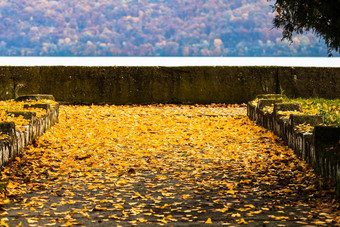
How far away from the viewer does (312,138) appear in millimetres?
6969

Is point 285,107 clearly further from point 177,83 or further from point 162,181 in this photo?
point 177,83

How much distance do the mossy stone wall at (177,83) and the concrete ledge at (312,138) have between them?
5895 millimetres

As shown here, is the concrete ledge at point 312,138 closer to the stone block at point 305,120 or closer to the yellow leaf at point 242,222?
the stone block at point 305,120

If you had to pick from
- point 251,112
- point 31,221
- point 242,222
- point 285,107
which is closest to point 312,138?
point 242,222

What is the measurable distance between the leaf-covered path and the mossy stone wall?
5477mm

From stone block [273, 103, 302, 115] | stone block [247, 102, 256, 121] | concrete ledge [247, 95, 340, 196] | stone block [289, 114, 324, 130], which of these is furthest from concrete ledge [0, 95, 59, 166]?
stone block [247, 102, 256, 121]

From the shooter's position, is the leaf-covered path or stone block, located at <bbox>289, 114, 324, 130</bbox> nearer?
the leaf-covered path

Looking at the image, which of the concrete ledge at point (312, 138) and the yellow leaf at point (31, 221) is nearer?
the yellow leaf at point (31, 221)

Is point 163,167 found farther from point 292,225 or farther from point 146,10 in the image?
point 146,10

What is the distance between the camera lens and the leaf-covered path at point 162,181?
16.9ft

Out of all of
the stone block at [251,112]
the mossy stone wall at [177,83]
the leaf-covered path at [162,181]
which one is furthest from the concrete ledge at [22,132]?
the mossy stone wall at [177,83]

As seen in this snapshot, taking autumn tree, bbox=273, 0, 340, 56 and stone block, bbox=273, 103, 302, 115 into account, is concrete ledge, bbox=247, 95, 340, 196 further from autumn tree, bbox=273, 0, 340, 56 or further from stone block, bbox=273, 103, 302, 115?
autumn tree, bbox=273, 0, 340, 56

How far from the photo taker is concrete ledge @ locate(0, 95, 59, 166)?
7.22m

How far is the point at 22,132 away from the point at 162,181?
2738mm
